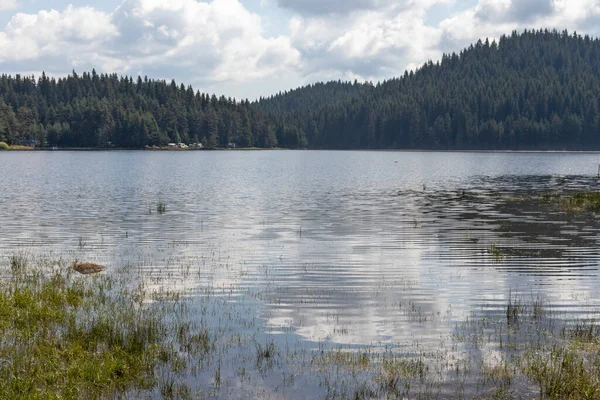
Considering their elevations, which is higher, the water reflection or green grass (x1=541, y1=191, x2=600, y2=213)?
green grass (x1=541, y1=191, x2=600, y2=213)

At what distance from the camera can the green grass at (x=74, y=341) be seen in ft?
34.8

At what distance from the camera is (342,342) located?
1353 cm

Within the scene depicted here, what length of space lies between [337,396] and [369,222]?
2733 centimetres

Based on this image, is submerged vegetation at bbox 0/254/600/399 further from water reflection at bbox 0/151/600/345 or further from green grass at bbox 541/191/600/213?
green grass at bbox 541/191/600/213

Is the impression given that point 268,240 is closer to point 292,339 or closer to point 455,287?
point 455,287

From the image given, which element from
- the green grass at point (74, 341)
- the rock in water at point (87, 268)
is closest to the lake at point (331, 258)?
the rock in water at point (87, 268)

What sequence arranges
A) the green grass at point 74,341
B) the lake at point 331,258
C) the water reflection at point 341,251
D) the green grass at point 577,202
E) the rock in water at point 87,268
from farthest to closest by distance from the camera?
1. the green grass at point 577,202
2. the rock in water at point 87,268
3. the water reflection at point 341,251
4. the lake at point 331,258
5. the green grass at point 74,341

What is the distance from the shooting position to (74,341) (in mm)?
12836

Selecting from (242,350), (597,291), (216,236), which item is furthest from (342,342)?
(216,236)

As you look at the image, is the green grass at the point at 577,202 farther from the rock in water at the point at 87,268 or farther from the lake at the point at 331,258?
the rock in water at the point at 87,268

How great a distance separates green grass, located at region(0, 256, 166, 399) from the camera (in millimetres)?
10617

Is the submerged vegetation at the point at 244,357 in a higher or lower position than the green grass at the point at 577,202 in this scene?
lower

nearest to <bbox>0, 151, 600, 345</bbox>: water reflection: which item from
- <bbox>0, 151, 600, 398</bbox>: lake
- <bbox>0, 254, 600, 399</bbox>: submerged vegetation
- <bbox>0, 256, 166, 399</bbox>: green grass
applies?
<bbox>0, 151, 600, 398</bbox>: lake

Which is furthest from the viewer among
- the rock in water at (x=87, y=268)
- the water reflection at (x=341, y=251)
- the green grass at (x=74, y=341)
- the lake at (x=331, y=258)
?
the rock in water at (x=87, y=268)
